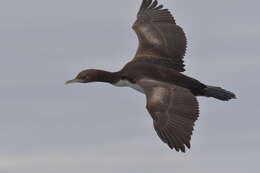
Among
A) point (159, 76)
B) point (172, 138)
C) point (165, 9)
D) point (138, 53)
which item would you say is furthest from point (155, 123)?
point (165, 9)

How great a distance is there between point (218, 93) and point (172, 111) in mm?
2645

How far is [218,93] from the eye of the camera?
84.5 feet

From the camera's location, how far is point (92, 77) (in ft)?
86.7

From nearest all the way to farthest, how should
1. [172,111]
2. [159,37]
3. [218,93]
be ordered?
[172,111]
[218,93]
[159,37]

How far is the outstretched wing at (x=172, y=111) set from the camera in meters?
22.7

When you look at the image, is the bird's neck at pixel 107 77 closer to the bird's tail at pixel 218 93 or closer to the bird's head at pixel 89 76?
the bird's head at pixel 89 76

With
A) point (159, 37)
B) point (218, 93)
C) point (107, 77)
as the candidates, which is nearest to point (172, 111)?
point (218, 93)

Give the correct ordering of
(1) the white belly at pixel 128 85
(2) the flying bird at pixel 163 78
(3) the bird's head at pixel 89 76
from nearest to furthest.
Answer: (2) the flying bird at pixel 163 78
(1) the white belly at pixel 128 85
(3) the bird's head at pixel 89 76

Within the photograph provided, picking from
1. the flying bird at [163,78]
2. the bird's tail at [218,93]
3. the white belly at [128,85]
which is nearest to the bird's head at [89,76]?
the flying bird at [163,78]

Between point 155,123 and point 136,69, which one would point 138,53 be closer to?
point 136,69

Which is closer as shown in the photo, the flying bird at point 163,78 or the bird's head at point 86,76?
the flying bird at point 163,78

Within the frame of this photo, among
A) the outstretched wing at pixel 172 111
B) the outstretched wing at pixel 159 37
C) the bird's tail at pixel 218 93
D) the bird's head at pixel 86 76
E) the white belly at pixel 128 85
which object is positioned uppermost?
the outstretched wing at pixel 159 37

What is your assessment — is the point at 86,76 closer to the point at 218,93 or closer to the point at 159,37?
the point at 159,37

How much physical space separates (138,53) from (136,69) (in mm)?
1744
